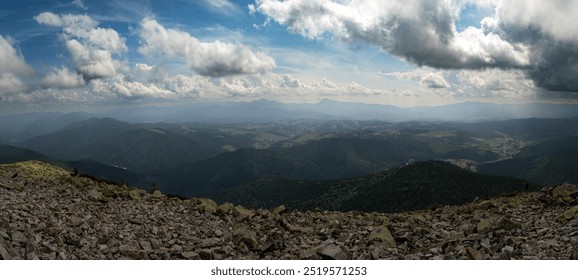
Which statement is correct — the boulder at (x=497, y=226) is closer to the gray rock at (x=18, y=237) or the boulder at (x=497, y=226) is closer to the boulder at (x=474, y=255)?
the boulder at (x=474, y=255)

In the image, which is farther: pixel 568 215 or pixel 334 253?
pixel 568 215

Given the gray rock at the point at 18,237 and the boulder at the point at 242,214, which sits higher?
the gray rock at the point at 18,237

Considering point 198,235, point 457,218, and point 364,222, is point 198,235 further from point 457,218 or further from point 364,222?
point 457,218

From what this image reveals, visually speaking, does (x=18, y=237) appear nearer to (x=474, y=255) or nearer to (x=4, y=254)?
(x=4, y=254)

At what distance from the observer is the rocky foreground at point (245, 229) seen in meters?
16.5

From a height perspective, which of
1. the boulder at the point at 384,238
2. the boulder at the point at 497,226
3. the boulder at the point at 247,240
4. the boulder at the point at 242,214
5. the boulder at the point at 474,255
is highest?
the boulder at the point at 474,255

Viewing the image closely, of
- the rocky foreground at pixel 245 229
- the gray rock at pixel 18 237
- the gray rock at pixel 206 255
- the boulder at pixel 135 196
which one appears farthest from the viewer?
the boulder at pixel 135 196

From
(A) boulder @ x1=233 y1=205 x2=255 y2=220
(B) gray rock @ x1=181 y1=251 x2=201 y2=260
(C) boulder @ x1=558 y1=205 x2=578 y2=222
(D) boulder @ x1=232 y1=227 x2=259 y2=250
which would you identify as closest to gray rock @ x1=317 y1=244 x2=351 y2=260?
(D) boulder @ x1=232 y1=227 x2=259 y2=250

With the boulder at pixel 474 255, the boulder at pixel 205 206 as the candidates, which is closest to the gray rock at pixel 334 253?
the boulder at pixel 474 255

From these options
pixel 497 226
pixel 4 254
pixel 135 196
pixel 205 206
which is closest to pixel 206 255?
pixel 4 254

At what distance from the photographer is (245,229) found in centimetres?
2148

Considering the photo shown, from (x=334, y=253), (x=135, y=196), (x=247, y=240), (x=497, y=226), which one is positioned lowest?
(x=247, y=240)

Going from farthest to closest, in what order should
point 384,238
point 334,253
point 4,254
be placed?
point 384,238, point 334,253, point 4,254
